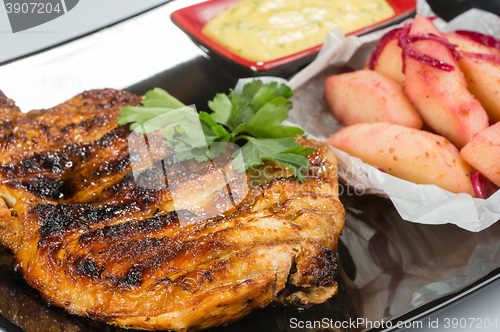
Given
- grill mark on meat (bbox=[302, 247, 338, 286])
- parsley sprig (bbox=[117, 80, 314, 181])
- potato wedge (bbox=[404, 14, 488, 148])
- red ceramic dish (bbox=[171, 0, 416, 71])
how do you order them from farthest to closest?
red ceramic dish (bbox=[171, 0, 416, 71]), potato wedge (bbox=[404, 14, 488, 148]), parsley sprig (bbox=[117, 80, 314, 181]), grill mark on meat (bbox=[302, 247, 338, 286])

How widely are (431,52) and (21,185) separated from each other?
7.75 ft

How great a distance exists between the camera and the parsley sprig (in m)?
2.68

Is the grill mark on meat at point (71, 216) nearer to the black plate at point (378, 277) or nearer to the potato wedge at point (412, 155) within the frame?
the black plate at point (378, 277)

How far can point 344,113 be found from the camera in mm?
3588

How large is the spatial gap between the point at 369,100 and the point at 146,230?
1.71 m

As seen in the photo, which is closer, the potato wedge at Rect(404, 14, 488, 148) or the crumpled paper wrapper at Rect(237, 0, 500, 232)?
the crumpled paper wrapper at Rect(237, 0, 500, 232)

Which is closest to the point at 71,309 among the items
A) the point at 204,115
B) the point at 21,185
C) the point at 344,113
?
the point at 21,185

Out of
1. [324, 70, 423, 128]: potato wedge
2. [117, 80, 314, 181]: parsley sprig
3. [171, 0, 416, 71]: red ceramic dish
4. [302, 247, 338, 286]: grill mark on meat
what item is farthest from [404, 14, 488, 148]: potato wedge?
[302, 247, 338, 286]: grill mark on meat

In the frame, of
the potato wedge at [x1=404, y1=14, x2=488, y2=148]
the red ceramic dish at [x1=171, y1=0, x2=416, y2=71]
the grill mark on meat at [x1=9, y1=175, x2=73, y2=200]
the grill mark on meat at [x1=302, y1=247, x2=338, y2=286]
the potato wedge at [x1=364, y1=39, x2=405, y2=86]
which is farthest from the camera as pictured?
the red ceramic dish at [x1=171, y1=0, x2=416, y2=71]

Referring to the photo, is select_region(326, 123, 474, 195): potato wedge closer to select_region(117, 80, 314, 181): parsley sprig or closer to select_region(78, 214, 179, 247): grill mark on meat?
select_region(117, 80, 314, 181): parsley sprig

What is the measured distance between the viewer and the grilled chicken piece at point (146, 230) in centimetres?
212

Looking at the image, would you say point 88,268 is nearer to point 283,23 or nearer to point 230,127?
point 230,127

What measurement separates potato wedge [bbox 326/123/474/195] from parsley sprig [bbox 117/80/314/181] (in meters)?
0.39

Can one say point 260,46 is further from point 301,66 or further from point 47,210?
point 47,210
